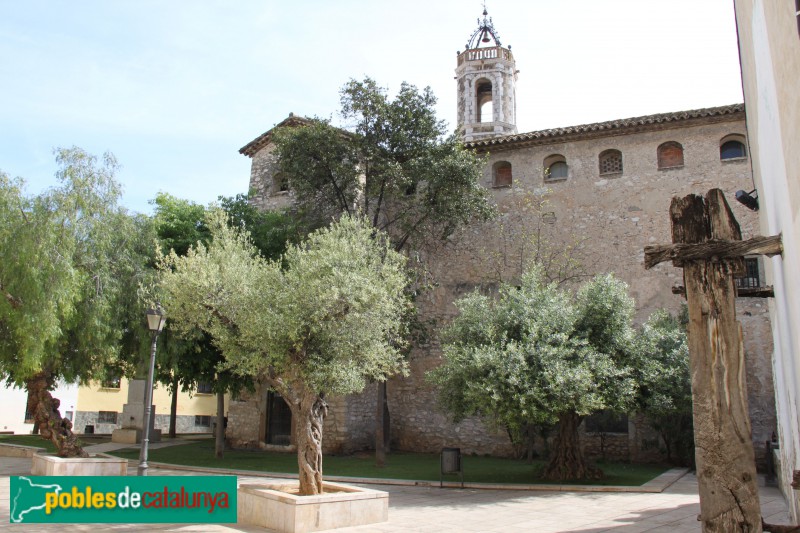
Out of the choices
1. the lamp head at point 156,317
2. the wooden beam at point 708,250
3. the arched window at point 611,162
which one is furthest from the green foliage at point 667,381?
the lamp head at point 156,317

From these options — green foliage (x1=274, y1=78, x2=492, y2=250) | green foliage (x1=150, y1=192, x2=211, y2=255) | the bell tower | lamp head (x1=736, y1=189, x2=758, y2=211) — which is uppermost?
the bell tower

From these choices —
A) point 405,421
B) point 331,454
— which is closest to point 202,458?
point 331,454

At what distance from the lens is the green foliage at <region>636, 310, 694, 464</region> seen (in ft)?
48.7

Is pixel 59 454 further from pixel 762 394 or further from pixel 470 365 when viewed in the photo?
pixel 762 394

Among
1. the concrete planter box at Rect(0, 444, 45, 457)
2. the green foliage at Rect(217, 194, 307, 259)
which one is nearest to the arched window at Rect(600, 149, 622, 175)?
the green foliage at Rect(217, 194, 307, 259)

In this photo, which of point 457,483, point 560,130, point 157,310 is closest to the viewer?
point 157,310

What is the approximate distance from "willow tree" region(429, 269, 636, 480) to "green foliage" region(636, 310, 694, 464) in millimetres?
616

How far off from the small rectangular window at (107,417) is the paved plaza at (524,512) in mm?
19203

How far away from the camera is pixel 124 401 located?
33688mm

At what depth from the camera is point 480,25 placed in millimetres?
36688

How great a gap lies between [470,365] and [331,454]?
31.9 feet

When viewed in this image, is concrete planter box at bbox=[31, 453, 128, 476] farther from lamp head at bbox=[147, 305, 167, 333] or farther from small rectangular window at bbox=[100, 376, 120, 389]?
lamp head at bbox=[147, 305, 167, 333]

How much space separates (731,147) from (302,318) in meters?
16.8

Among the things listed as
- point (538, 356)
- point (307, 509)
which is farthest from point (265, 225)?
point (307, 509)
